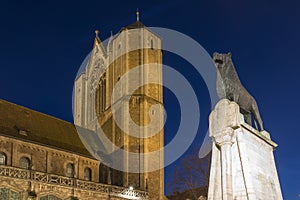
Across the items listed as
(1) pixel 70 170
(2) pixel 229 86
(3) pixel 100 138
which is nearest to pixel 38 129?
(1) pixel 70 170

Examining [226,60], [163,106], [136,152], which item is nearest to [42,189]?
[136,152]

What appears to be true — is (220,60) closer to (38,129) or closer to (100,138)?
(38,129)

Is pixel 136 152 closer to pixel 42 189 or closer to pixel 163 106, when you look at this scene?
pixel 163 106

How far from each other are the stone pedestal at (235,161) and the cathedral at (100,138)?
2259 cm

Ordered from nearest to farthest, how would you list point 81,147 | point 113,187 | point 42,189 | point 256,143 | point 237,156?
point 237,156, point 256,143, point 42,189, point 113,187, point 81,147

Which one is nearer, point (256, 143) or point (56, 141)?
point (256, 143)

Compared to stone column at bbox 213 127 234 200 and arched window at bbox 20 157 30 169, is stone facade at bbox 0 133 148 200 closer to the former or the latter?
arched window at bbox 20 157 30 169

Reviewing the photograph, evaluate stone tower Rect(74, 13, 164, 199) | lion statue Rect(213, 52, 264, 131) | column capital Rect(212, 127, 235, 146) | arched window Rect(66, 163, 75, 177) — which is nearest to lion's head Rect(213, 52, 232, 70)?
lion statue Rect(213, 52, 264, 131)

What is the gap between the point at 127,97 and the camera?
47125 mm

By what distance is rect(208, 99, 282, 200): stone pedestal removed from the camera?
38.0ft

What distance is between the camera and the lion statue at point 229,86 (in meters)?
12.9

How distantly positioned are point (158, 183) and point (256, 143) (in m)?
33.2

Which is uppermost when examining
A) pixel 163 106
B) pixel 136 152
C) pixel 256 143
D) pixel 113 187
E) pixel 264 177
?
pixel 163 106

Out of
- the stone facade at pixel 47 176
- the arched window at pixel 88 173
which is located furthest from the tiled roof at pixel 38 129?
the arched window at pixel 88 173
